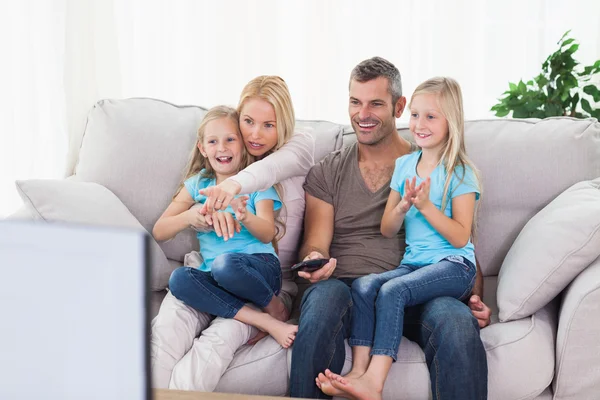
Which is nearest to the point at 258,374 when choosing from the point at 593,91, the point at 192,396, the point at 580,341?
A: the point at 192,396

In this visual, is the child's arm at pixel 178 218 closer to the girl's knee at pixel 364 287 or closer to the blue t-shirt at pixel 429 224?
the girl's knee at pixel 364 287

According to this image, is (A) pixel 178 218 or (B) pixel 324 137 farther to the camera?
(B) pixel 324 137

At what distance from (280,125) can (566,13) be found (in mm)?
1997

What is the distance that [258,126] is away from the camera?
81.3 inches

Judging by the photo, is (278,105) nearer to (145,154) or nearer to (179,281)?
(145,154)

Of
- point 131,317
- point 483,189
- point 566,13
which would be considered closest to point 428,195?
point 483,189

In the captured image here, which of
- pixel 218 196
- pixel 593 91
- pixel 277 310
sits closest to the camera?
pixel 218 196

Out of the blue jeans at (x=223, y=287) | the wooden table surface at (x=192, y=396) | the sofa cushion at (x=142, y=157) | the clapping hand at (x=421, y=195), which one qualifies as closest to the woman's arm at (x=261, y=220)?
the blue jeans at (x=223, y=287)

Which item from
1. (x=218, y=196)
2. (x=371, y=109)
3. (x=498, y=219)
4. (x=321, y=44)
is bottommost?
(x=498, y=219)

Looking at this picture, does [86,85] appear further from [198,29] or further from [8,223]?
[8,223]

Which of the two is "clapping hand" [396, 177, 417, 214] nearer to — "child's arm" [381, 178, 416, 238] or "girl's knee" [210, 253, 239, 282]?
"child's arm" [381, 178, 416, 238]

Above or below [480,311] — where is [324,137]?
above

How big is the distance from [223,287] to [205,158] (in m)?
0.49

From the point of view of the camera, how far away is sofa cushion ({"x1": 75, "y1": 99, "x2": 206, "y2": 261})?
7.18ft
